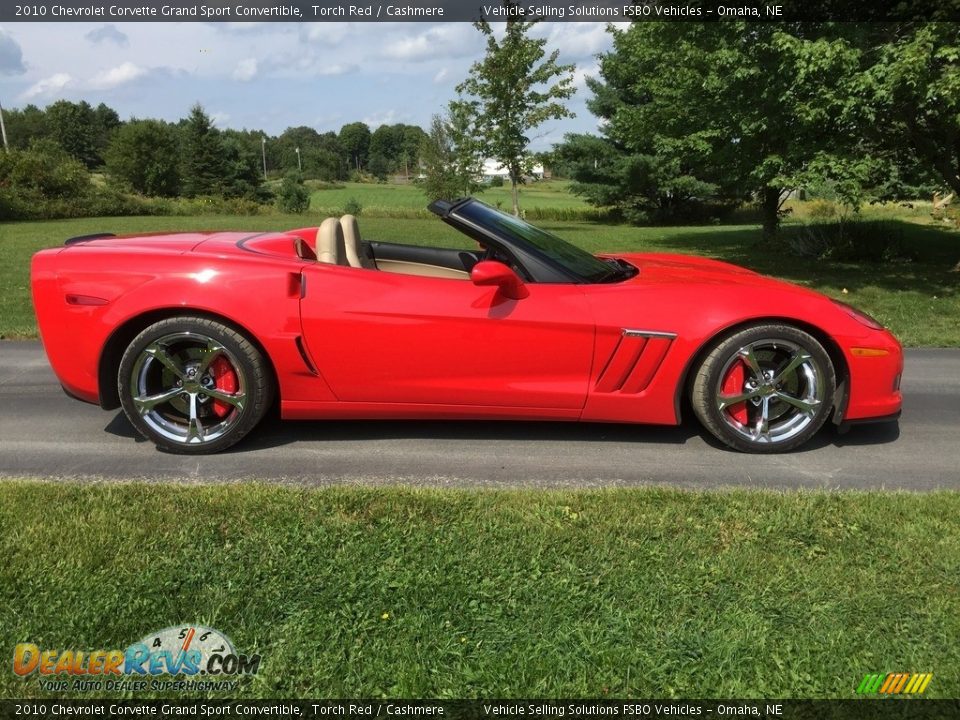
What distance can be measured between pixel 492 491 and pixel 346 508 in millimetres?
647

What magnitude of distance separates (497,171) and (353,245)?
25.7 metres

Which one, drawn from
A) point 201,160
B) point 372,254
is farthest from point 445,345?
point 201,160

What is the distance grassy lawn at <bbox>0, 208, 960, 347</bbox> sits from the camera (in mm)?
7577

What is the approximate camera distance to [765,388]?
3.61m

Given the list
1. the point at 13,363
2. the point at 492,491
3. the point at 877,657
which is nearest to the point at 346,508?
the point at 492,491

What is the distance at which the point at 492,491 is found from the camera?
10.1 feet

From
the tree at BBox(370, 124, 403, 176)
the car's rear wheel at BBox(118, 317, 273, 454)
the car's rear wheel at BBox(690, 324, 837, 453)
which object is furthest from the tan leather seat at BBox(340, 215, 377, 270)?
the tree at BBox(370, 124, 403, 176)

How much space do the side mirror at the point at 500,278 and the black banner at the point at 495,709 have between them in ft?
6.53

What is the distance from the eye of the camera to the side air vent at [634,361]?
3469 mm

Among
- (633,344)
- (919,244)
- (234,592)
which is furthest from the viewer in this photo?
(919,244)

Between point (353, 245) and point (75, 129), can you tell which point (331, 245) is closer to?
point (353, 245)

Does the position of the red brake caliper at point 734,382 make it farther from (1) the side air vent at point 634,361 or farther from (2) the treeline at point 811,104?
(2) the treeline at point 811,104

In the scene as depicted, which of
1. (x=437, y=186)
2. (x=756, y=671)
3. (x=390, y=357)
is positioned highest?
(x=437, y=186)

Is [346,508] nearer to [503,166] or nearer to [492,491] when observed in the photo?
[492,491]
